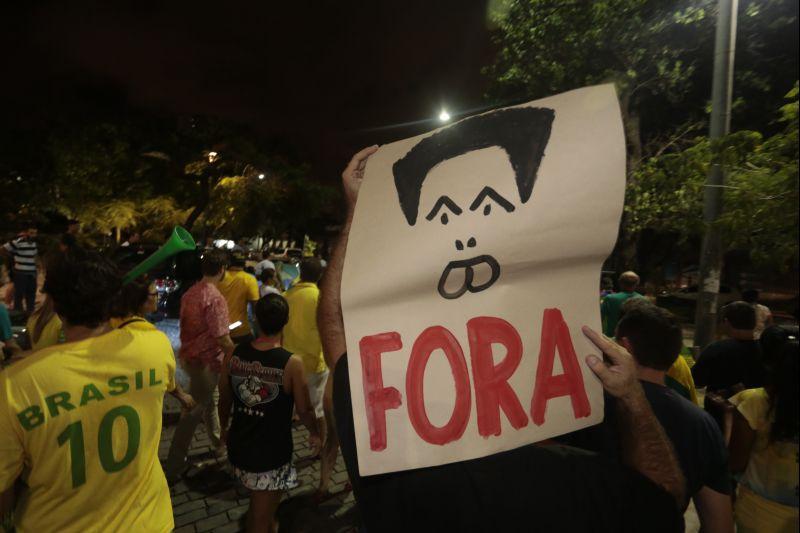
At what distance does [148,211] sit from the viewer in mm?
23984

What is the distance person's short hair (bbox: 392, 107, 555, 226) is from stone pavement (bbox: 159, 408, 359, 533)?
3288 millimetres

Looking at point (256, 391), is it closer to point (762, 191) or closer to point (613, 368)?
point (613, 368)

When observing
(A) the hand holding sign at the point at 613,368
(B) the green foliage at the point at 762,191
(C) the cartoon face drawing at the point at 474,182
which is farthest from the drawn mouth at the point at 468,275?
(B) the green foliage at the point at 762,191

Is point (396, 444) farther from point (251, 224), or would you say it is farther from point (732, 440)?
point (251, 224)

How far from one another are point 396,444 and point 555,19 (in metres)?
9.03

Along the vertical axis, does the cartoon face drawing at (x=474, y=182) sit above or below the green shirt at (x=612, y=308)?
above

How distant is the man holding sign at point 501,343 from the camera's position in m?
1.14

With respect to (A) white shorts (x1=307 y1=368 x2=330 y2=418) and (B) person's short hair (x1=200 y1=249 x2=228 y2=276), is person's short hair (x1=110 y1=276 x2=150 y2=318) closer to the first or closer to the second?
(B) person's short hair (x1=200 y1=249 x2=228 y2=276)

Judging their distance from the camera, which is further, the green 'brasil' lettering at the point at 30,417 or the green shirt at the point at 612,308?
the green shirt at the point at 612,308

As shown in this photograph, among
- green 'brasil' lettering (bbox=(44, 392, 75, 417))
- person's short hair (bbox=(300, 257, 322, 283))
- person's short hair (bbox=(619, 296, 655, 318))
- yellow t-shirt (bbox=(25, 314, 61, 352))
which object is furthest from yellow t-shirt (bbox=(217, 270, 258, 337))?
person's short hair (bbox=(619, 296, 655, 318))

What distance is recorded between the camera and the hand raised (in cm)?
157

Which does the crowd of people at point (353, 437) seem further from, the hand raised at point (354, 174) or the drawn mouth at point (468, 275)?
the drawn mouth at point (468, 275)

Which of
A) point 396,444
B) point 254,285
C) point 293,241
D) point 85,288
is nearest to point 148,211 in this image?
point 254,285

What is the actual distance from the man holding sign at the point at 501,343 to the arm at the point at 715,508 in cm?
70
